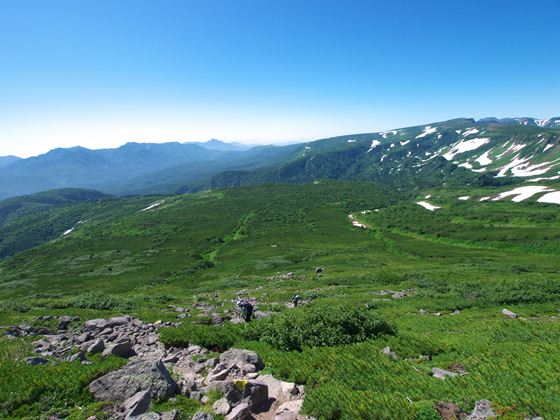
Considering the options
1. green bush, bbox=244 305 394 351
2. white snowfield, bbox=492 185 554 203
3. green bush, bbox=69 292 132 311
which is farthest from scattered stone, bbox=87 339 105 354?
white snowfield, bbox=492 185 554 203

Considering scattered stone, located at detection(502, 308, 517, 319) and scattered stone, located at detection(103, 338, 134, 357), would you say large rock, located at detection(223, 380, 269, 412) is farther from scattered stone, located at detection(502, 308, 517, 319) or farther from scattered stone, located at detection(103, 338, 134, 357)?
scattered stone, located at detection(502, 308, 517, 319)

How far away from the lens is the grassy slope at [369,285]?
11023 mm

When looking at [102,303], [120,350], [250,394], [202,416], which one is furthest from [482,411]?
[102,303]

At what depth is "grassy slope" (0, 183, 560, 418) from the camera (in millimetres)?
11023

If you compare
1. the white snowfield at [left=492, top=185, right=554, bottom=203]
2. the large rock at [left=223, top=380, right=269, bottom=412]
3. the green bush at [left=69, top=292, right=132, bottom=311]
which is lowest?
the white snowfield at [left=492, top=185, right=554, bottom=203]

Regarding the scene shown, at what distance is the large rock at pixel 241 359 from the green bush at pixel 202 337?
2.31 m

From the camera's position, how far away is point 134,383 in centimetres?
1148

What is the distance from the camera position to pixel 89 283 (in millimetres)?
74625

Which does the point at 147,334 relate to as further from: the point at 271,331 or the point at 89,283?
the point at 89,283

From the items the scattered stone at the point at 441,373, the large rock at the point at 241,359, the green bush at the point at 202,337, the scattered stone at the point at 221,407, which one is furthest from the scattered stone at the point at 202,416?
the scattered stone at the point at 441,373

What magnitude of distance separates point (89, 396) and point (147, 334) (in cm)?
741

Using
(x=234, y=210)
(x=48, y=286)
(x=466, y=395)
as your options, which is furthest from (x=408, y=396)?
(x=234, y=210)

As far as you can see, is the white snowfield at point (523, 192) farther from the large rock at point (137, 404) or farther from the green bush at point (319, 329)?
the large rock at point (137, 404)

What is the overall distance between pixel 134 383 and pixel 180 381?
1.82 m
